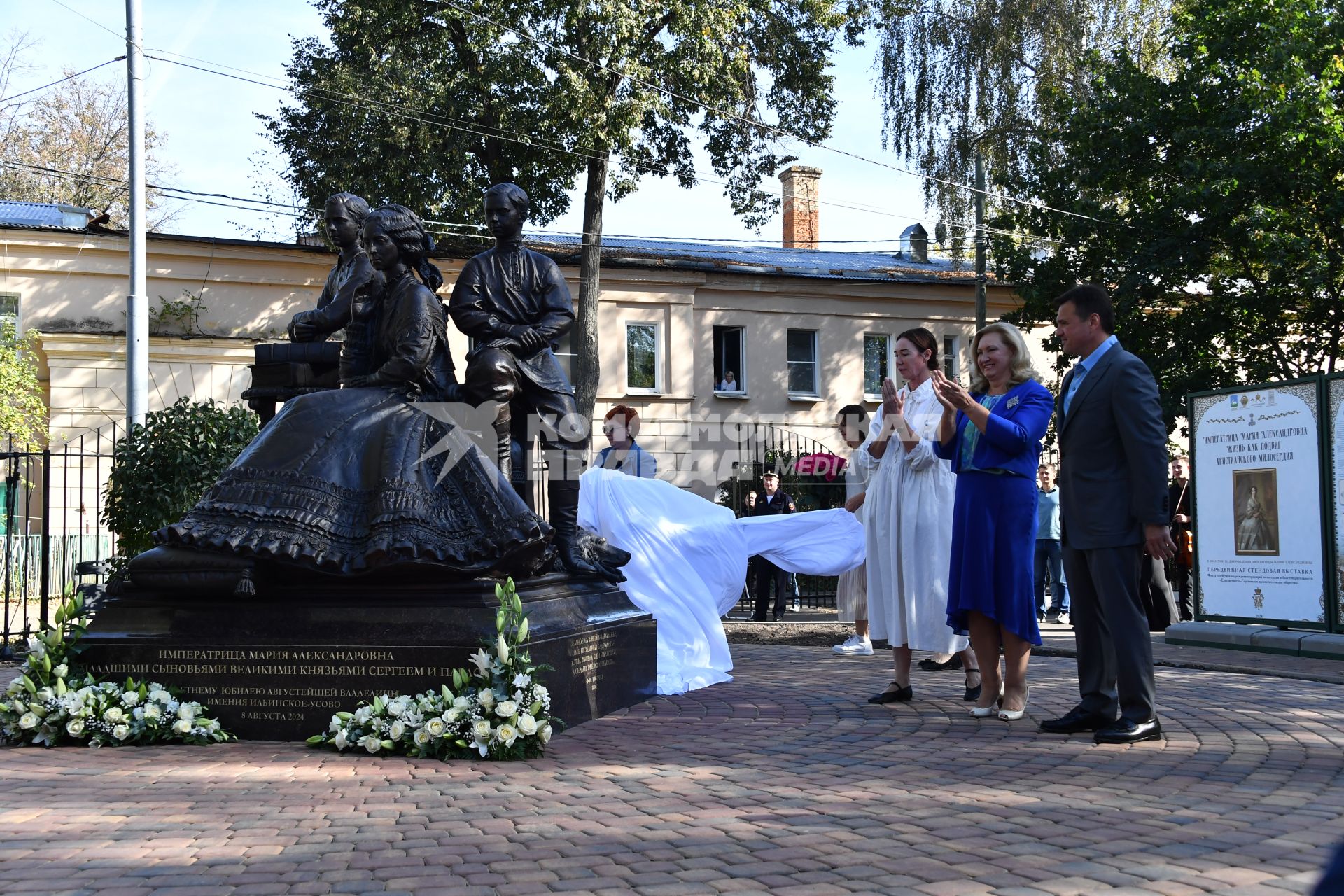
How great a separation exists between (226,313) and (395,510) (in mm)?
21605

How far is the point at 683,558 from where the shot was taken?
915 cm

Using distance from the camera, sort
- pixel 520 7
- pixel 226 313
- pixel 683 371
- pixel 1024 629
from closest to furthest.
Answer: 1. pixel 1024 629
2. pixel 520 7
3. pixel 226 313
4. pixel 683 371

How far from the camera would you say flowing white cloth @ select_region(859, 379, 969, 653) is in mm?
7086

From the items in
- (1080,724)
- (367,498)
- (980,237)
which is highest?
(980,237)

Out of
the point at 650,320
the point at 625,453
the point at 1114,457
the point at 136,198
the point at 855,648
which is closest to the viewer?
the point at 1114,457

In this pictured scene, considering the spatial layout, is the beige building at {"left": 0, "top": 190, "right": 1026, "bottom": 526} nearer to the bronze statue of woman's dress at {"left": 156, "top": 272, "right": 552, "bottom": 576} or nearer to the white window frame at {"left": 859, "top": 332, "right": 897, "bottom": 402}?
the white window frame at {"left": 859, "top": 332, "right": 897, "bottom": 402}

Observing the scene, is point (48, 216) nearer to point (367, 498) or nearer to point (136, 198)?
point (136, 198)

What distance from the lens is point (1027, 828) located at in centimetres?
397

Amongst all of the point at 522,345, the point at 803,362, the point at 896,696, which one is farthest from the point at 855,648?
the point at 803,362

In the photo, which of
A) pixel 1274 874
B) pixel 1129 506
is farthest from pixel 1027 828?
pixel 1129 506

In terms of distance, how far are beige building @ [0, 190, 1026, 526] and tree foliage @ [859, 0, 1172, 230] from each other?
3547 mm

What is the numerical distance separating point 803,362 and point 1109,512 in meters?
26.2

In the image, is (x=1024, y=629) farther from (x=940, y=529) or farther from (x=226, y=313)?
(x=226, y=313)

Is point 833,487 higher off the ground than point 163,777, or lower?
higher
